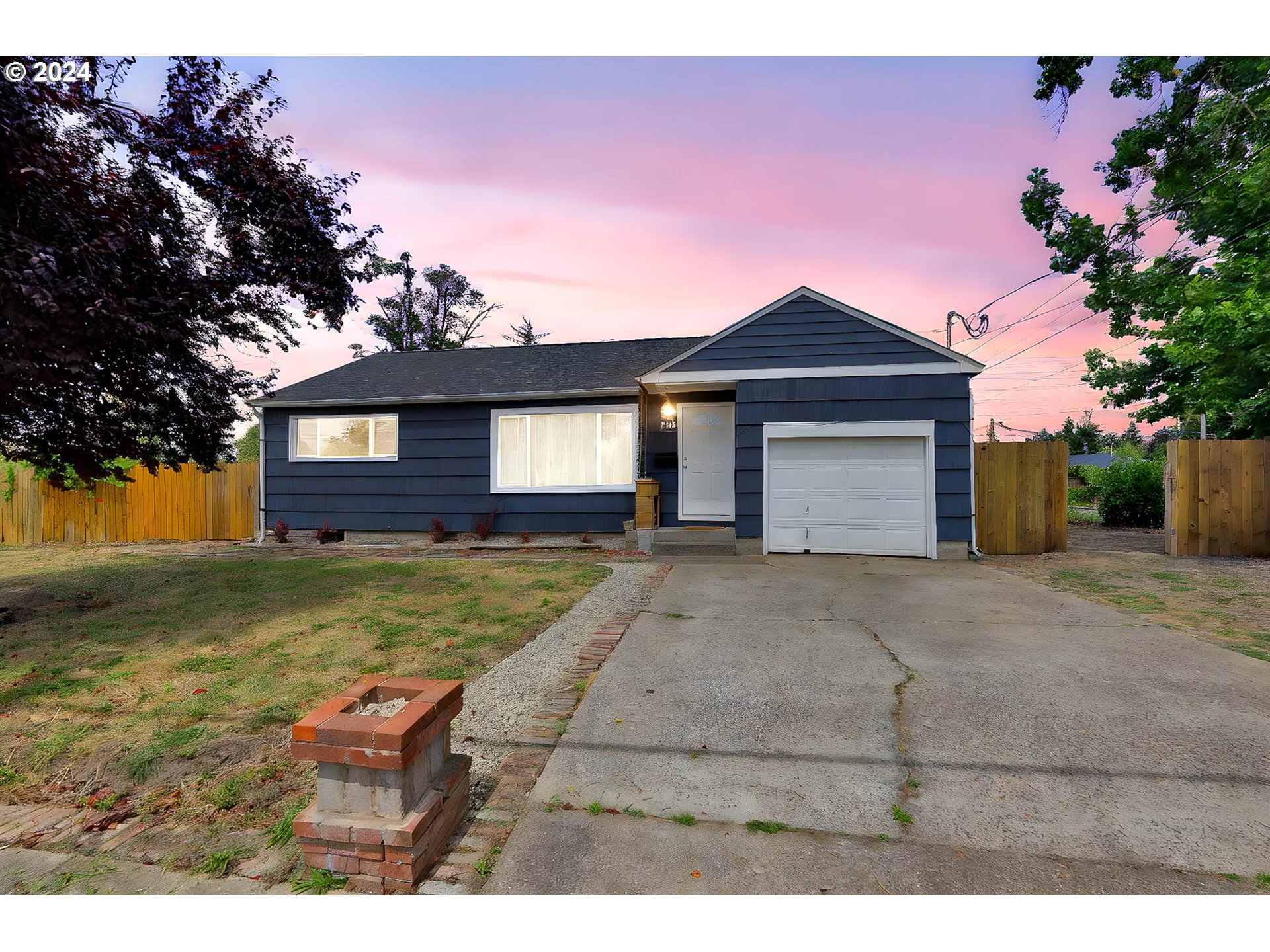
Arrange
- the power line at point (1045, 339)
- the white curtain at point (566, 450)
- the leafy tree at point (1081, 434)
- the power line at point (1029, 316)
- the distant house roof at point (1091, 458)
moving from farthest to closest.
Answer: the distant house roof at point (1091, 458) → the leafy tree at point (1081, 434) → the power line at point (1045, 339) → the power line at point (1029, 316) → the white curtain at point (566, 450)

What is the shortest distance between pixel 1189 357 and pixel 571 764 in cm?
1447

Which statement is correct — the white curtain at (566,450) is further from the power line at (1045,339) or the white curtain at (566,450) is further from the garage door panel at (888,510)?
the power line at (1045,339)

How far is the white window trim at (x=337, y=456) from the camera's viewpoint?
36.8 ft

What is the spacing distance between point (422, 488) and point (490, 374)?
286 centimetres

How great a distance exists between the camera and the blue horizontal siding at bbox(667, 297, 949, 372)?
334 inches

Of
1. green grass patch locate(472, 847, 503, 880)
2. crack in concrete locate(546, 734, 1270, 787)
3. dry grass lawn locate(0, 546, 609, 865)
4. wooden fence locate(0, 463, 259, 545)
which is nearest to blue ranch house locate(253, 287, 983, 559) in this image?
wooden fence locate(0, 463, 259, 545)

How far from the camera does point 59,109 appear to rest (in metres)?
4.37

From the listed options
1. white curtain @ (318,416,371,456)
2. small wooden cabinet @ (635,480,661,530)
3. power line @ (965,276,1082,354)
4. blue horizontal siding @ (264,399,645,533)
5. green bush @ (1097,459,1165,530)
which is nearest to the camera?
small wooden cabinet @ (635,480,661,530)

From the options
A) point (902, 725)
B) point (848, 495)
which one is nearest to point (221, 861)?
point (902, 725)

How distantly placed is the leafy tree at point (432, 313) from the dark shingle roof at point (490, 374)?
50.4 ft

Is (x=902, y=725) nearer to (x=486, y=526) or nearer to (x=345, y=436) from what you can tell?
(x=486, y=526)

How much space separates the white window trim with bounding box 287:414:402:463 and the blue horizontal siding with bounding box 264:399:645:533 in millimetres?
51

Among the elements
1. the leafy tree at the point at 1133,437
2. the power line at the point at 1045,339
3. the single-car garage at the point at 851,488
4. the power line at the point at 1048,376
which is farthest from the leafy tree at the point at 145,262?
the leafy tree at the point at 1133,437

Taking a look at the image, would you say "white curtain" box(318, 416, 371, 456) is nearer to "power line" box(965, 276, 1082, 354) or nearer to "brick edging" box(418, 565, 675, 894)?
"brick edging" box(418, 565, 675, 894)
